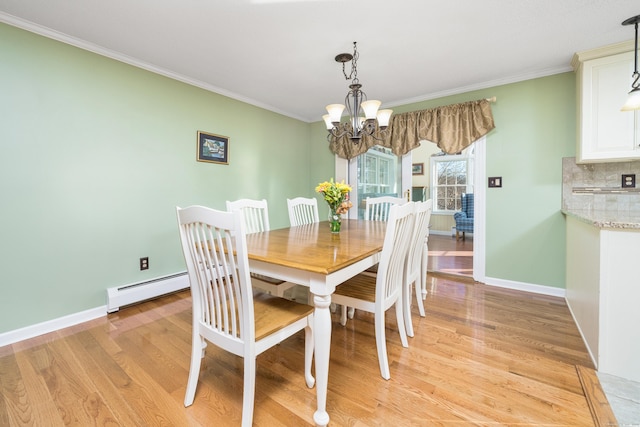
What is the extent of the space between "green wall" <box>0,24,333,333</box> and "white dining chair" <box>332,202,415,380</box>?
205 centimetres

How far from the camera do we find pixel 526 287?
2.88m

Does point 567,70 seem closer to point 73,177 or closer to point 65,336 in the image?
point 73,177

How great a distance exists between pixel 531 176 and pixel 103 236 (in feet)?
13.6

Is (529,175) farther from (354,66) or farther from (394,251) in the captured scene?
(394,251)

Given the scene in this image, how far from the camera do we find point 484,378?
1529 millimetres

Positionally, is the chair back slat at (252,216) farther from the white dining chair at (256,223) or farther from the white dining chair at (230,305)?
the white dining chair at (230,305)

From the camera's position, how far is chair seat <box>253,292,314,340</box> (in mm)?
1218

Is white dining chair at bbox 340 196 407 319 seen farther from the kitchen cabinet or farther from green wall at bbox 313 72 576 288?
the kitchen cabinet

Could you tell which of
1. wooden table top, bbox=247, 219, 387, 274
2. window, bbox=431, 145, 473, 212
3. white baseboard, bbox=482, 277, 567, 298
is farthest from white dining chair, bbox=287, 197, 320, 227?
window, bbox=431, 145, 473, 212

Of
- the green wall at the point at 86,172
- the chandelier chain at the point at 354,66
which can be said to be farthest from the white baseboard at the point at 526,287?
the green wall at the point at 86,172

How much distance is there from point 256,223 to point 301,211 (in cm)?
57

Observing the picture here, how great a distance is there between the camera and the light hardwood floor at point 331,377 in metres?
1.28

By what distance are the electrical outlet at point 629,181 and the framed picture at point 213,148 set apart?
3.94 meters

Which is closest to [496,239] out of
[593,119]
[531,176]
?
[531,176]
